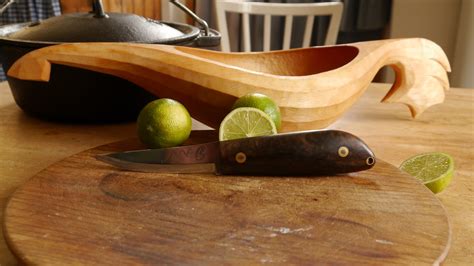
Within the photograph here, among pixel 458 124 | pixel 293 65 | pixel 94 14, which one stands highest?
pixel 94 14

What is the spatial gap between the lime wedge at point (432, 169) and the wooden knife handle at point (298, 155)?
10 cm

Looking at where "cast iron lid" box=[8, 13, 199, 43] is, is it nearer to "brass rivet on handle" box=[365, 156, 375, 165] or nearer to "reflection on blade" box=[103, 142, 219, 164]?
"reflection on blade" box=[103, 142, 219, 164]

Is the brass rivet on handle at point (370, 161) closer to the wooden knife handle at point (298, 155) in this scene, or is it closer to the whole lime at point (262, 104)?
the wooden knife handle at point (298, 155)

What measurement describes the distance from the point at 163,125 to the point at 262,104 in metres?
0.16

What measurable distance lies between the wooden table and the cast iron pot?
0.12 feet

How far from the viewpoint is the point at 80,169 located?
82 centimetres

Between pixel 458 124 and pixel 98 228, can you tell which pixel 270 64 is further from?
pixel 98 228

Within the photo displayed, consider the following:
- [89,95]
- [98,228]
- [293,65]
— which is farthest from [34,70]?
[293,65]

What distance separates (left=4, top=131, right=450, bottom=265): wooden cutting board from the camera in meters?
0.60

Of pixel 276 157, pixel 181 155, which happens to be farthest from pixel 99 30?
pixel 276 157

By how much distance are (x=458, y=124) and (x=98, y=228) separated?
82cm

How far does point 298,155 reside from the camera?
2.60 feet

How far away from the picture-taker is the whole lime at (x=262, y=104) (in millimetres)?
874

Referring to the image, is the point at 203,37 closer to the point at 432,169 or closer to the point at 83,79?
the point at 83,79
